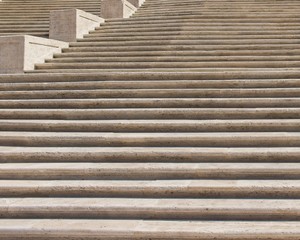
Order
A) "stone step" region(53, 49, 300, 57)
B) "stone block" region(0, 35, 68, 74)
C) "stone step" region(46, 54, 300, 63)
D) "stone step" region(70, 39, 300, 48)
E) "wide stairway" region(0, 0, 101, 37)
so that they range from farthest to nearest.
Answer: "wide stairway" region(0, 0, 101, 37) < "stone step" region(70, 39, 300, 48) < "stone block" region(0, 35, 68, 74) < "stone step" region(53, 49, 300, 57) < "stone step" region(46, 54, 300, 63)

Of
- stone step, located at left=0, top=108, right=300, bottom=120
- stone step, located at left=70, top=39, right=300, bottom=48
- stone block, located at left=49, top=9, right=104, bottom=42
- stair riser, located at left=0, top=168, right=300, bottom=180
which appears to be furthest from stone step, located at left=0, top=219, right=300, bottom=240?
stone block, located at left=49, top=9, right=104, bottom=42

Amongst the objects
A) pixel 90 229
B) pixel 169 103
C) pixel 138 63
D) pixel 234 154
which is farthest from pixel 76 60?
pixel 90 229

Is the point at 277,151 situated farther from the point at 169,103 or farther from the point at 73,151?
the point at 73,151

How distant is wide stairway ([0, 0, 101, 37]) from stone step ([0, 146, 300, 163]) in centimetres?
572

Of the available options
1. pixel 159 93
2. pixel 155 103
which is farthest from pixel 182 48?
pixel 155 103

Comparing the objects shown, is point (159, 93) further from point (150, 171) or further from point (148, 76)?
point (150, 171)

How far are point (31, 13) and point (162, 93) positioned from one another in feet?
23.5

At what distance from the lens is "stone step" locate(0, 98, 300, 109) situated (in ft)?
18.7

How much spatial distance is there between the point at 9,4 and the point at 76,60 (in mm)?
A: 6159

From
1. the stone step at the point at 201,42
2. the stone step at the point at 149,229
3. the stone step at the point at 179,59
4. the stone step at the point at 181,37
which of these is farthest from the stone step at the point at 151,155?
A: the stone step at the point at 181,37

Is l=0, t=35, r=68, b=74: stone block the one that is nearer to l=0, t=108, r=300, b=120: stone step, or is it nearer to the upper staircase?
the upper staircase

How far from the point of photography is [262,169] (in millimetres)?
4348

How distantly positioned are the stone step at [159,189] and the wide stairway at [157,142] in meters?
0.01

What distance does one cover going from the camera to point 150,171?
4.48 m
